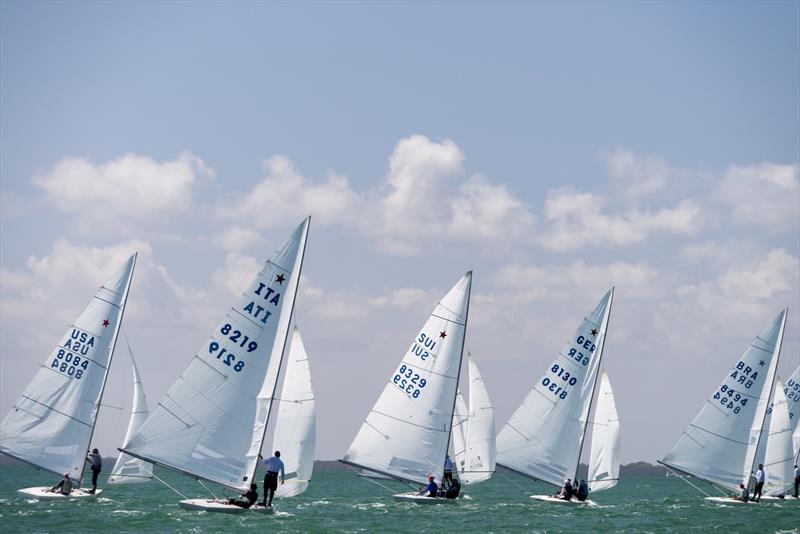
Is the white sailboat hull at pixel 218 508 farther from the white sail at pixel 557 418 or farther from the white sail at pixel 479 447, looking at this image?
the white sail at pixel 479 447

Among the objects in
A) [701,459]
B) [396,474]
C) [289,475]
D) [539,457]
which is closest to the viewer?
[289,475]

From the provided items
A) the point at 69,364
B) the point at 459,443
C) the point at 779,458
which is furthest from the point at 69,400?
the point at 779,458

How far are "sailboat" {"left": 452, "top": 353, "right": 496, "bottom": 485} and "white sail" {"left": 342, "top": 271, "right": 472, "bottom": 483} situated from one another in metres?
5.66

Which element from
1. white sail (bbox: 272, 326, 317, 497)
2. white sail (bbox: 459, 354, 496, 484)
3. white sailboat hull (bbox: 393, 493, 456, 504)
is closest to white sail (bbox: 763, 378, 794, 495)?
white sail (bbox: 459, 354, 496, 484)

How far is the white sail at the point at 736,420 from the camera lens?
143 feet

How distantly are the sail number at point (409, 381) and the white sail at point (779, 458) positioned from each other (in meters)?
19.7

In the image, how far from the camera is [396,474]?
3772 cm

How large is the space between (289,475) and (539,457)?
11.1 m

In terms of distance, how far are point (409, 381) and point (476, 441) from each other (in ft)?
25.1

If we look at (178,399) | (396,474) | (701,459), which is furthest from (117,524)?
(701,459)

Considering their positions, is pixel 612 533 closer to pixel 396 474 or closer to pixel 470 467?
pixel 396 474

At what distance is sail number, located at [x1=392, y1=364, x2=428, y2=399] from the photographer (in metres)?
38.0

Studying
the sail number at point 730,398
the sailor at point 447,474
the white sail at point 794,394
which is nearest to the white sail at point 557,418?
the sailor at point 447,474

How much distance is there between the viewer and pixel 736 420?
Result: 144ft
